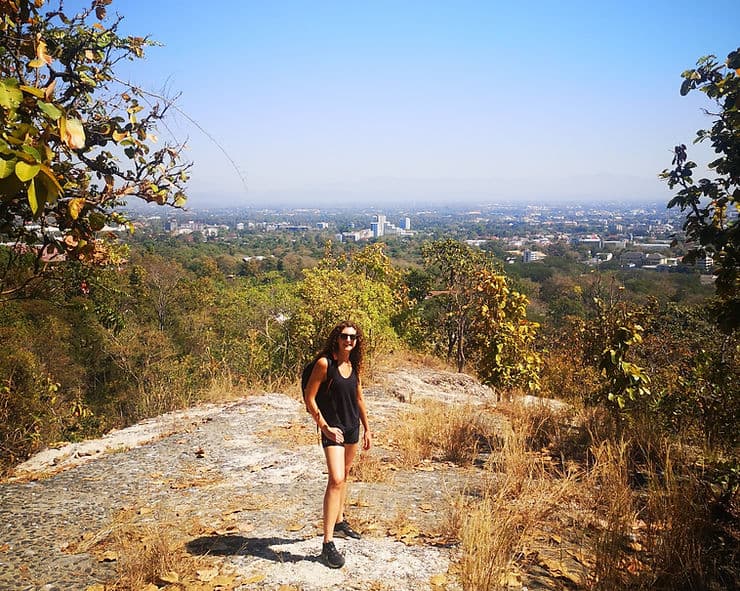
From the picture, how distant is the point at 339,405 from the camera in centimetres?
386

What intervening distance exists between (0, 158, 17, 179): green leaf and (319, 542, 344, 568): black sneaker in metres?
2.88

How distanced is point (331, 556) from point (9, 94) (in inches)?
117

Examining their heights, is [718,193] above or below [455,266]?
above

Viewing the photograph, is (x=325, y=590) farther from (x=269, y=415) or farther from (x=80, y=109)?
(x=269, y=415)

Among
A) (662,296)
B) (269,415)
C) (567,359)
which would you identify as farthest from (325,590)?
(662,296)

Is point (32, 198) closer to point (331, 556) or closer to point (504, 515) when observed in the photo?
point (331, 556)

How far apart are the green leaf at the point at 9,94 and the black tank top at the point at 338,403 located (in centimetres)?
271

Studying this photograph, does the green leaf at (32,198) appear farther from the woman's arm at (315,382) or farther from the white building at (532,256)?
the white building at (532,256)

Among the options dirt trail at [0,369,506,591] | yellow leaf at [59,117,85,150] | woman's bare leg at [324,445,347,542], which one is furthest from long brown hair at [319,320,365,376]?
yellow leaf at [59,117,85,150]

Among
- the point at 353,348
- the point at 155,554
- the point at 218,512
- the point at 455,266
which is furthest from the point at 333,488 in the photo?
the point at 455,266

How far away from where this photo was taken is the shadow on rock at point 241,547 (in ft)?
11.7

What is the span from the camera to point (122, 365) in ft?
73.9

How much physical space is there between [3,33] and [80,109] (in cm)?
82

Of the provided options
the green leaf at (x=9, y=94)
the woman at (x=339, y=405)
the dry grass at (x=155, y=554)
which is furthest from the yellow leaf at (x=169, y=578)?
the green leaf at (x=9, y=94)
